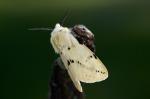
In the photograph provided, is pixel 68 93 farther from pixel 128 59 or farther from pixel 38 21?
pixel 38 21

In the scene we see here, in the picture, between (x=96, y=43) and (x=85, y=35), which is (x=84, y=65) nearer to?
(x=85, y=35)

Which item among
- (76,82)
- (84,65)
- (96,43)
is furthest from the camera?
(96,43)

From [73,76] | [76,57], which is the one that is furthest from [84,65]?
[73,76]

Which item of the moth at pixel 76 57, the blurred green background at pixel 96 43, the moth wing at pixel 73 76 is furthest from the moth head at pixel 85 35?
the blurred green background at pixel 96 43

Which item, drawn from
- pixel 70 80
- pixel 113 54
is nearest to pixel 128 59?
pixel 113 54

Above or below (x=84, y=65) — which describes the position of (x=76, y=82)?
below

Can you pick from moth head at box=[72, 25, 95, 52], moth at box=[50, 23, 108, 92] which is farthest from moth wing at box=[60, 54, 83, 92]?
moth head at box=[72, 25, 95, 52]

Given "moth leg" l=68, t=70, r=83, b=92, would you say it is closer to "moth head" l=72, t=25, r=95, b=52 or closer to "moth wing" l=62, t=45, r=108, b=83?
"moth wing" l=62, t=45, r=108, b=83
